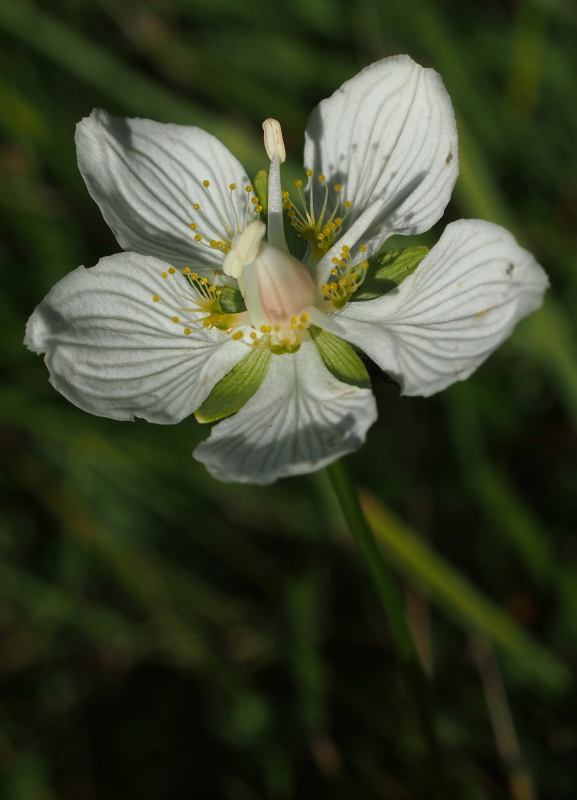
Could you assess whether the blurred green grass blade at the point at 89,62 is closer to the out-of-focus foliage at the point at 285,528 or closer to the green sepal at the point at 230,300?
the out-of-focus foliage at the point at 285,528

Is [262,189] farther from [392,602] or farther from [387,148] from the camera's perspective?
[392,602]

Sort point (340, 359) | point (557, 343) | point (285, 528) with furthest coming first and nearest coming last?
1. point (285, 528)
2. point (557, 343)
3. point (340, 359)

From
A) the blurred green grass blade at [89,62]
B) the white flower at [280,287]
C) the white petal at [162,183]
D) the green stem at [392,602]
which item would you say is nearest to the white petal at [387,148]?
the white flower at [280,287]

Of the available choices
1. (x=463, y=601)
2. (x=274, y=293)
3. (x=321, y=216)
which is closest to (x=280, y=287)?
(x=274, y=293)

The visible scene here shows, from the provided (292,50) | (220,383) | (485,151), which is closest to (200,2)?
(292,50)

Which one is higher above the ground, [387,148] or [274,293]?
[387,148]

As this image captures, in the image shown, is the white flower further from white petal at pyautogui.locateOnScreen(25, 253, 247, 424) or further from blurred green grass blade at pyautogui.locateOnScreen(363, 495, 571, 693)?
blurred green grass blade at pyautogui.locateOnScreen(363, 495, 571, 693)

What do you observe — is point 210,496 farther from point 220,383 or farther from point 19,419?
point 220,383
